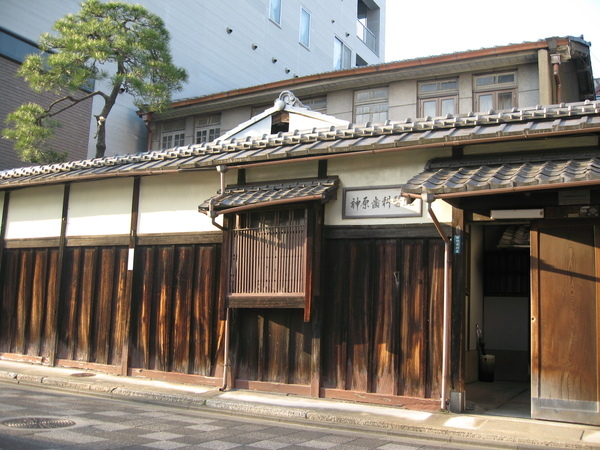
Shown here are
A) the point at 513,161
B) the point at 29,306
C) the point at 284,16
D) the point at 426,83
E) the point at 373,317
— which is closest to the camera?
the point at 513,161

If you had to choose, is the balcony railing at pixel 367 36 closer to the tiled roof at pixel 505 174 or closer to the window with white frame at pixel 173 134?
the window with white frame at pixel 173 134

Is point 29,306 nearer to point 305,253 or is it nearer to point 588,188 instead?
point 305,253

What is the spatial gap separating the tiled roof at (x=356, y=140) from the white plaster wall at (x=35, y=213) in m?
0.82

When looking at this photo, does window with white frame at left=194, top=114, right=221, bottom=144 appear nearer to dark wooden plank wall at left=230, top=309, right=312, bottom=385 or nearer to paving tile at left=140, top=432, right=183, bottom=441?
dark wooden plank wall at left=230, top=309, right=312, bottom=385

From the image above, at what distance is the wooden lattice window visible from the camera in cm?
1142

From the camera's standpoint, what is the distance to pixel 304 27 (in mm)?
35531

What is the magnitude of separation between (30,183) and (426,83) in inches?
487

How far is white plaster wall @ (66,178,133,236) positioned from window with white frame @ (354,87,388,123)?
9.22 m

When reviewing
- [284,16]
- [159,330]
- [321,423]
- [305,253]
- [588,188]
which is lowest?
[321,423]

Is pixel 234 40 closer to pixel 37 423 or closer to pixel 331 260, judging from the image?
pixel 331 260

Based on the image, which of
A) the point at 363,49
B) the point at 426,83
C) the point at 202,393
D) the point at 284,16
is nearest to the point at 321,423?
the point at 202,393

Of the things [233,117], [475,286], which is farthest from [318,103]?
[475,286]

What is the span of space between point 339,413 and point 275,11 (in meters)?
28.2

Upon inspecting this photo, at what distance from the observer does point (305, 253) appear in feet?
37.1
